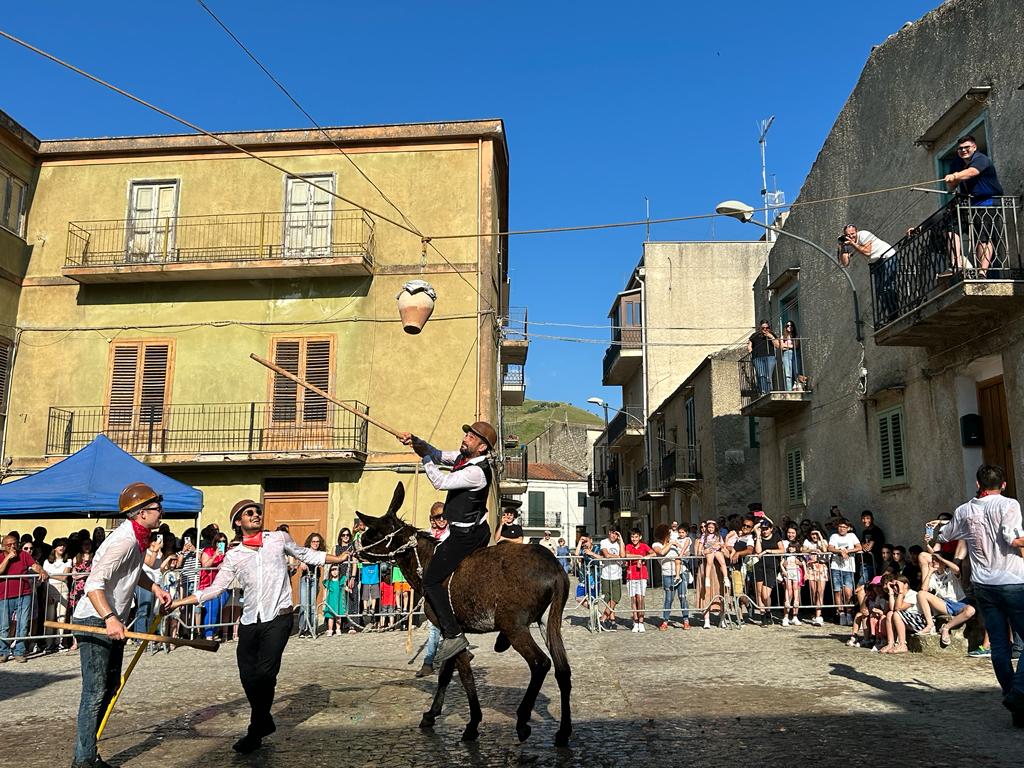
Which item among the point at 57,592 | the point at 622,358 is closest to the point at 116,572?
the point at 57,592

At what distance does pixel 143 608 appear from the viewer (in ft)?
43.6

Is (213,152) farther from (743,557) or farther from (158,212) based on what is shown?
→ (743,557)

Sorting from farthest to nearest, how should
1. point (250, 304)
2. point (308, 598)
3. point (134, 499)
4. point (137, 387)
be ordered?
point (250, 304)
point (137, 387)
point (308, 598)
point (134, 499)

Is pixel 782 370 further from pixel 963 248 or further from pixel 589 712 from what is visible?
pixel 589 712

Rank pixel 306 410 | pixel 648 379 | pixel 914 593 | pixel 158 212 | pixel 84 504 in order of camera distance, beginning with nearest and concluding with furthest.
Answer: pixel 914 593
pixel 84 504
pixel 306 410
pixel 158 212
pixel 648 379

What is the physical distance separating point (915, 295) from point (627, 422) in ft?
87.6

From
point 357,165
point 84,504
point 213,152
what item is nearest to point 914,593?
point 84,504

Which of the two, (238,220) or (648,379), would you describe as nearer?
(238,220)

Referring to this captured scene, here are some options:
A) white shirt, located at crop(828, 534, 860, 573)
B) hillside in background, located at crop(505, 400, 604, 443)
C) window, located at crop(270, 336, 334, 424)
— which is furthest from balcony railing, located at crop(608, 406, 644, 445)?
hillside in background, located at crop(505, 400, 604, 443)

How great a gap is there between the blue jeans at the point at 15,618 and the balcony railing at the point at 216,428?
754 centimetres

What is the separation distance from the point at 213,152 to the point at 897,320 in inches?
673

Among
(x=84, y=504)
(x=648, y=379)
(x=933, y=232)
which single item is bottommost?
(x=84, y=504)

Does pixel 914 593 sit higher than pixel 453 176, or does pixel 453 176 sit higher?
pixel 453 176

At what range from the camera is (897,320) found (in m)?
13.3
